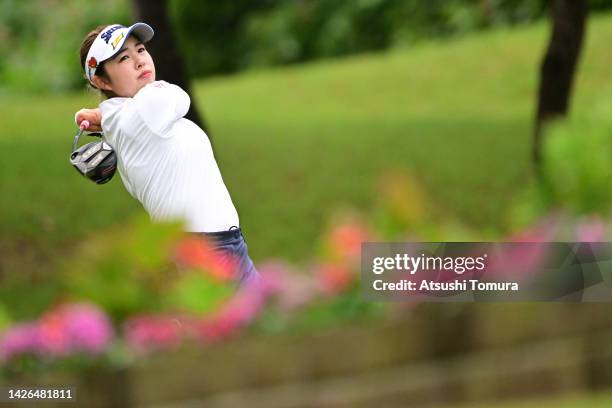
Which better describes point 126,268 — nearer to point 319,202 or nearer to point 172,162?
point 172,162

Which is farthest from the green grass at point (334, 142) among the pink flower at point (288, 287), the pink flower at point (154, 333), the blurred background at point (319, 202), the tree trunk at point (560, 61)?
the pink flower at point (154, 333)

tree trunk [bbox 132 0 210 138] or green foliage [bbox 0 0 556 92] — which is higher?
green foliage [bbox 0 0 556 92]

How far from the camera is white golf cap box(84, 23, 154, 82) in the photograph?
415 cm

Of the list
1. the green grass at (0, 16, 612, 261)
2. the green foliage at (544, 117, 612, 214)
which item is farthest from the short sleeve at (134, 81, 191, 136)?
the green grass at (0, 16, 612, 261)

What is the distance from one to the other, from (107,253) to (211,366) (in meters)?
0.38

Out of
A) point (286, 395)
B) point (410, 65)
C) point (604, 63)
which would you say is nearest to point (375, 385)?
point (286, 395)

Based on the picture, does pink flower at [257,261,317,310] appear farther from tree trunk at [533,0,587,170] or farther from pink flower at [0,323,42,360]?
tree trunk at [533,0,587,170]

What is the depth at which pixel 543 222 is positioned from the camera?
383 centimetres

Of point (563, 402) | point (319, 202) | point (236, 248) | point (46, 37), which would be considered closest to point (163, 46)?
point (319, 202)

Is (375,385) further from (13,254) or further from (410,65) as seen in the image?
(410,65)

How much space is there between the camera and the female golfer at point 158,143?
4.10m

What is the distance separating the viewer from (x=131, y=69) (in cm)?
422

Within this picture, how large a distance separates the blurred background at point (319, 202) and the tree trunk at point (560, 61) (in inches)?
0.7

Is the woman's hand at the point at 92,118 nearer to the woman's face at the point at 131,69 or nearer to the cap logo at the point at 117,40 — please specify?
the woman's face at the point at 131,69
